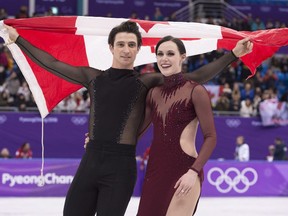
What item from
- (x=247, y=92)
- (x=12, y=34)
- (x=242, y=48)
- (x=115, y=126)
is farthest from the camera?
(x=247, y=92)

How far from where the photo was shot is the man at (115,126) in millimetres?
5062

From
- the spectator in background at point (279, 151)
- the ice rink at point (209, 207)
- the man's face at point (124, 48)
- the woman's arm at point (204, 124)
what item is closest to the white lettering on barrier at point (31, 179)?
the ice rink at point (209, 207)

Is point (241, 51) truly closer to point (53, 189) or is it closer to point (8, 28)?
point (8, 28)

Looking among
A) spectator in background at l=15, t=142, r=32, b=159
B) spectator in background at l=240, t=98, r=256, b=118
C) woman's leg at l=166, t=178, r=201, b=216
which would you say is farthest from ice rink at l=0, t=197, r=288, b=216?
woman's leg at l=166, t=178, r=201, b=216

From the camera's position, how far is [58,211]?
12.3 m

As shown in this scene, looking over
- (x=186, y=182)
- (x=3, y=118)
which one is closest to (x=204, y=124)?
(x=186, y=182)

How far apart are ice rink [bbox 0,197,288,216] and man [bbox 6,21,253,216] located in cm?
676

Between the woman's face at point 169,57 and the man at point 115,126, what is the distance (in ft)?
0.68

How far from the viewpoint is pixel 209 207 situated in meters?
13.7

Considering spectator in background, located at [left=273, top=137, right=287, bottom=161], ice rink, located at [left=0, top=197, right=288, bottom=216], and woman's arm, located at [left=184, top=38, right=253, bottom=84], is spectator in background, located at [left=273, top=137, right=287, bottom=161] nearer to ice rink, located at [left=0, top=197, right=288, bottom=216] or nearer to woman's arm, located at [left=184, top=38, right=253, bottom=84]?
ice rink, located at [left=0, top=197, right=288, bottom=216]

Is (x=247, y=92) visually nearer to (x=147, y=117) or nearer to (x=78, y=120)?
(x=78, y=120)

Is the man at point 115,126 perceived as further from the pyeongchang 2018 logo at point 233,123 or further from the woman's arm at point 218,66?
the pyeongchang 2018 logo at point 233,123

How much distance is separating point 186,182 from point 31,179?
35.3 ft

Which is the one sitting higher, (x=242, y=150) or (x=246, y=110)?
(x=246, y=110)
